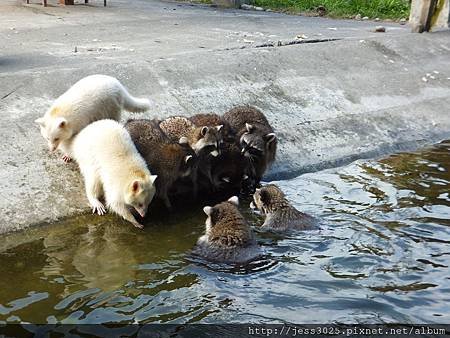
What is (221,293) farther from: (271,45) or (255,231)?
(271,45)

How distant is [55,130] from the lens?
20.8 ft

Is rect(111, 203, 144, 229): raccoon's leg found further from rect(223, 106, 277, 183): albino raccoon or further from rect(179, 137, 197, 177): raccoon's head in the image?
rect(223, 106, 277, 183): albino raccoon

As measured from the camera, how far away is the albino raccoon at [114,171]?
5.92 meters

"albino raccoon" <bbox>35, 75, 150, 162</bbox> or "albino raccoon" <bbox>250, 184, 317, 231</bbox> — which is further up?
"albino raccoon" <bbox>35, 75, 150, 162</bbox>

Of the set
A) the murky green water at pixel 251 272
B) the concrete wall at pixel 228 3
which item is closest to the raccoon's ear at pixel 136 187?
the murky green water at pixel 251 272

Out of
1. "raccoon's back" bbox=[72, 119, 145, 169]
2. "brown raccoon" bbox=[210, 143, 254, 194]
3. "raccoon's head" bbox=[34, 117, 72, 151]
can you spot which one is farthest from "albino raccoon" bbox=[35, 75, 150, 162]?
"brown raccoon" bbox=[210, 143, 254, 194]

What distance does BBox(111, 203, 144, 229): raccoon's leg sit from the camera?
600cm

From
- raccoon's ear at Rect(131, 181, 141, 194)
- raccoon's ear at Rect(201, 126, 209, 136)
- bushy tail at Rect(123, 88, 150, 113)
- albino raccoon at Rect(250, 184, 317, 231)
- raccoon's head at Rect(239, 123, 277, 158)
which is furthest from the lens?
raccoon's head at Rect(239, 123, 277, 158)

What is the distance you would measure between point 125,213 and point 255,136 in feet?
5.84

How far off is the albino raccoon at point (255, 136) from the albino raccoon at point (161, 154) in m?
0.71

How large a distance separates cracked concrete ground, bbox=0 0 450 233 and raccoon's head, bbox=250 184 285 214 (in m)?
1.22

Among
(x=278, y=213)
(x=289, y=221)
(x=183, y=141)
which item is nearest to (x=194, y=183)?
(x=183, y=141)

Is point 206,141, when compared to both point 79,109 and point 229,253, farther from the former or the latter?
point 229,253

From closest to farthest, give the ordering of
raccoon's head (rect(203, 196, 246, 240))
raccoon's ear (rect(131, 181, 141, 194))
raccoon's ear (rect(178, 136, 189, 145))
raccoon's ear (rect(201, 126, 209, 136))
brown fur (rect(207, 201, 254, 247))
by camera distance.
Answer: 1. brown fur (rect(207, 201, 254, 247))
2. raccoon's head (rect(203, 196, 246, 240))
3. raccoon's ear (rect(131, 181, 141, 194))
4. raccoon's ear (rect(178, 136, 189, 145))
5. raccoon's ear (rect(201, 126, 209, 136))
